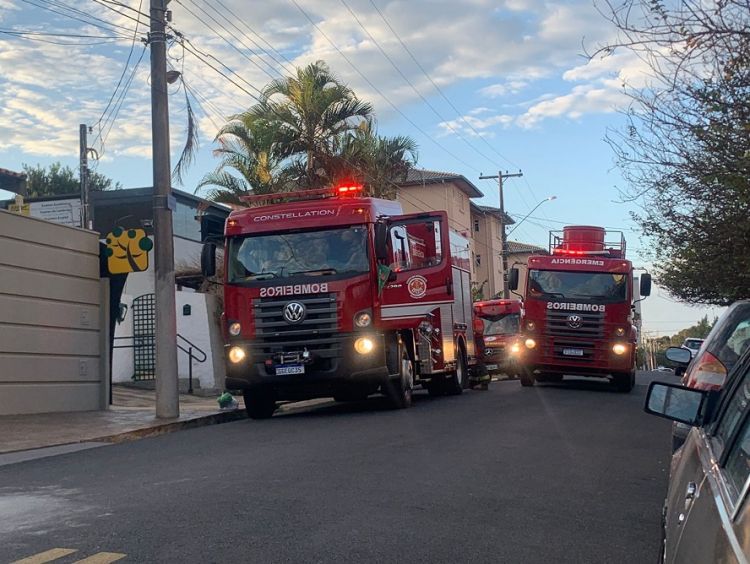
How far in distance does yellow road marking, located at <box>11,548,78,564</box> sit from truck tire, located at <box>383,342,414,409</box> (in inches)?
345

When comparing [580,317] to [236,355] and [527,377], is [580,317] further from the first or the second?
[236,355]

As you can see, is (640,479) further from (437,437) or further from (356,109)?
(356,109)

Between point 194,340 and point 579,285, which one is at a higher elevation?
point 579,285

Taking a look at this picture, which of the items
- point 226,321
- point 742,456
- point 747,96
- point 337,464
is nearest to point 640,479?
point 337,464

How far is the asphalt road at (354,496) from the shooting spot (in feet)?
17.8

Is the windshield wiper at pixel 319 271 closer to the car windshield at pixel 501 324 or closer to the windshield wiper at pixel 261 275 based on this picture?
the windshield wiper at pixel 261 275

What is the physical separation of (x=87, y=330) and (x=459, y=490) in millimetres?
11299

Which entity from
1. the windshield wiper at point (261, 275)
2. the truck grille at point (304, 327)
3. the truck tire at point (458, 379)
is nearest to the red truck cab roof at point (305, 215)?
the windshield wiper at point (261, 275)

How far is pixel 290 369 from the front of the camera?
13.4m

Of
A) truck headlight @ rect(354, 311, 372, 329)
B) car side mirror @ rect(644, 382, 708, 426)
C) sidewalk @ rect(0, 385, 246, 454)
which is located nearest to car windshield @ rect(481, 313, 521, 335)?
sidewalk @ rect(0, 385, 246, 454)

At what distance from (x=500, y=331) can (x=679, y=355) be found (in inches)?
780

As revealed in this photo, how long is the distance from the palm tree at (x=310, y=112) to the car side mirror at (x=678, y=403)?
20.3 meters

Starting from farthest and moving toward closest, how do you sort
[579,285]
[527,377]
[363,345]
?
1. [527,377]
2. [579,285]
3. [363,345]

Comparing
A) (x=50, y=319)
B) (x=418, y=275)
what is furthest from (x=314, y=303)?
(x=50, y=319)
